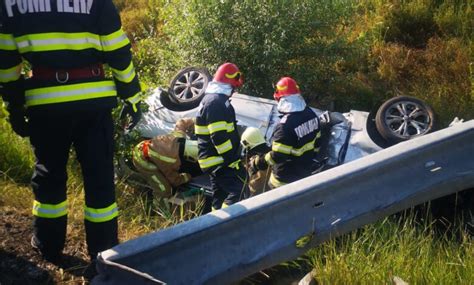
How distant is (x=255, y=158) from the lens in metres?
5.28

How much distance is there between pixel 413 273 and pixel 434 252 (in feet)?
1.40

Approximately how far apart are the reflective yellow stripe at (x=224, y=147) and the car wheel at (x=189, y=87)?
0.99 metres

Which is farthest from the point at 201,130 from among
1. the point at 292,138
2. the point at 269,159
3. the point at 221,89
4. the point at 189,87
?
the point at 189,87

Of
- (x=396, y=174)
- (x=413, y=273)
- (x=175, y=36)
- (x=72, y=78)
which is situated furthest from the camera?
(x=175, y=36)

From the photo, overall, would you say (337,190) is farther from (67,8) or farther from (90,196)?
(67,8)

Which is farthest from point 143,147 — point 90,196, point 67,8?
point 67,8

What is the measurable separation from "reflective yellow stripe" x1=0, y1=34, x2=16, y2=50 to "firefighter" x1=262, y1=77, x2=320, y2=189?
2.35 metres

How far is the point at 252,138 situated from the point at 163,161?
0.79 m

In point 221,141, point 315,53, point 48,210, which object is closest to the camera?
point 48,210

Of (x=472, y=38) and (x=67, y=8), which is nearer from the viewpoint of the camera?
(x=67, y=8)

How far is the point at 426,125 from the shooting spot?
5.11 metres

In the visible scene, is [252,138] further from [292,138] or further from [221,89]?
[221,89]

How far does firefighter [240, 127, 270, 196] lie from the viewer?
16.5ft

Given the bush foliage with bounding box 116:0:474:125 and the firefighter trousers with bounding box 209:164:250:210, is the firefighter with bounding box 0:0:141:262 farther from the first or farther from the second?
the bush foliage with bounding box 116:0:474:125
